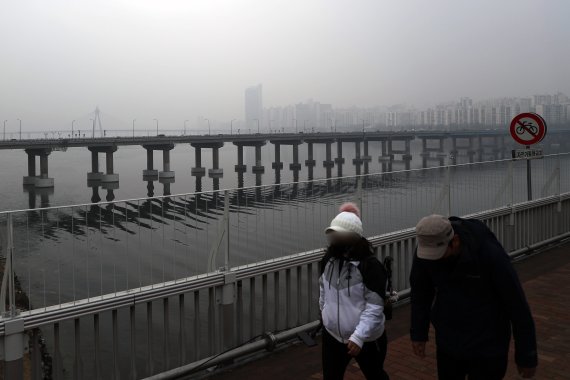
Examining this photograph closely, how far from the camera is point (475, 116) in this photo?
14750cm

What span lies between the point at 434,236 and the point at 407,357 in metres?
2.46

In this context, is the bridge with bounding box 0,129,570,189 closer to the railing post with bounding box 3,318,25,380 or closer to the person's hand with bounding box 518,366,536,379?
the person's hand with bounding box 518,366,536,379

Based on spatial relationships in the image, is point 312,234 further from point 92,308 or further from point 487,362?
point 487,362

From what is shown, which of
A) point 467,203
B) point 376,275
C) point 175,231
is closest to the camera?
point 376,275

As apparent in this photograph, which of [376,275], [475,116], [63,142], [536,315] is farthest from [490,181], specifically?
[475,116]

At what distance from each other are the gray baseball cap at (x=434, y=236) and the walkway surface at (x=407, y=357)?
78.7 inches

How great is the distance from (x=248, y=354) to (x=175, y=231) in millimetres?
1260

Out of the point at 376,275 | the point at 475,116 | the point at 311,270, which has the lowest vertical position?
the point at 311,270

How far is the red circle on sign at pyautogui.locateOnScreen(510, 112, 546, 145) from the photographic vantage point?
356 inches

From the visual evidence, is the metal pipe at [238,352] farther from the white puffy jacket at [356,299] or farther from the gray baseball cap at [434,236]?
the gray baseball cap at [434,236]

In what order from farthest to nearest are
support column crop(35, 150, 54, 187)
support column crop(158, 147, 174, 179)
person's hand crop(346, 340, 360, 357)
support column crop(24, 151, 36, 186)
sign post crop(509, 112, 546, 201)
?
support column crop(158, 147, 174, 179), support column crop(24, 151, 36, 186), support column crop(35, 150, 54, 187), sign post crop(509, 112, 546, 201), person's hand crop(346, 340, 360, 357)

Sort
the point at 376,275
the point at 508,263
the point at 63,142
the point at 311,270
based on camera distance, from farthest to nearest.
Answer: the point at 63,142 → the point at 311,270 → the point at 376,275 → the point at 508,263

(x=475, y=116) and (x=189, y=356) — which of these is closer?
(x=189, y=356)

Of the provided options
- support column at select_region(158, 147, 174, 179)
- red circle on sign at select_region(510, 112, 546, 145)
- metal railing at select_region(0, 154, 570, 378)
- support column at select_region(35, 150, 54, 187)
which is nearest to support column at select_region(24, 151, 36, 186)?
support column at select_region(35, 150, 54, 187)
